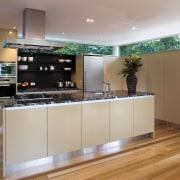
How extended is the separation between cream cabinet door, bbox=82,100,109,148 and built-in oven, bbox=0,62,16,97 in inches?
109

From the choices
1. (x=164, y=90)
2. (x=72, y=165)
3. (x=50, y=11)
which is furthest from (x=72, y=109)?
(x=164, y=90)

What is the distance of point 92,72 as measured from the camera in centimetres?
657

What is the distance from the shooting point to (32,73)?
654 cm

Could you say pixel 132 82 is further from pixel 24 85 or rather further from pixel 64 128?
pixel 24 85

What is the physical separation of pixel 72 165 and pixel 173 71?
12.0 ft

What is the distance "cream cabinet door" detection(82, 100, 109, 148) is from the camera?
11.0 ft

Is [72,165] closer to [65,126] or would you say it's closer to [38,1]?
[65,126]

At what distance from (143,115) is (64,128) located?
5.87 ft

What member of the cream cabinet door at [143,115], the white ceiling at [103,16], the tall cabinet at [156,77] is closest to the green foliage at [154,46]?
the white ceiling at [103,16]

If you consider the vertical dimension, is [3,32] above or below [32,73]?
above

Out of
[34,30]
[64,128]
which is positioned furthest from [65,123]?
[34,30]

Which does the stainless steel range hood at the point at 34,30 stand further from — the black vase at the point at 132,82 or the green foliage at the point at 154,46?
the green foliage at the point at 154,46

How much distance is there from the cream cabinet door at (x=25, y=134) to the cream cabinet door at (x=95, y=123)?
69 centimetres

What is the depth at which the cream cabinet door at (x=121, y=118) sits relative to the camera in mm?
3674
